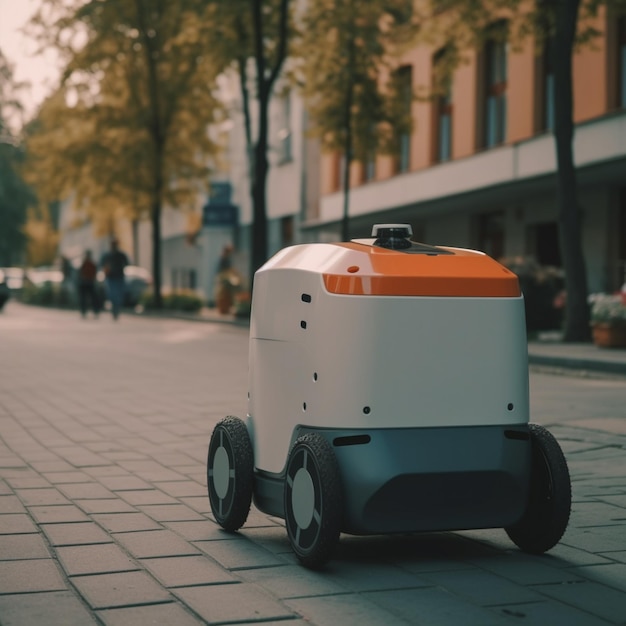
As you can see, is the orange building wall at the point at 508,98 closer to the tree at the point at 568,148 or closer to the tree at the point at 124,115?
the tree at the point at 568,148

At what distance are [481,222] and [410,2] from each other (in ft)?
22.1

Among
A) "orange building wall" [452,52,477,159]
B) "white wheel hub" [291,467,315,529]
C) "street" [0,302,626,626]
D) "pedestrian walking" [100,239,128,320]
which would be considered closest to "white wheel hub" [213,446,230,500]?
"street" [0,302,626,626]

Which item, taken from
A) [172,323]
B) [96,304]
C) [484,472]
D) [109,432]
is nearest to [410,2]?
[172,323]

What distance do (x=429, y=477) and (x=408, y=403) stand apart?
11.6 inches

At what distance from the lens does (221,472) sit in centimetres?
599

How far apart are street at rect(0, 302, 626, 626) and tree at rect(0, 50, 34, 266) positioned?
6995cm

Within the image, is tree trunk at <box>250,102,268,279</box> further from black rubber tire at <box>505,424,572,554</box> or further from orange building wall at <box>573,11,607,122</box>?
black rubber tire at <box>505,424,572,554</box>

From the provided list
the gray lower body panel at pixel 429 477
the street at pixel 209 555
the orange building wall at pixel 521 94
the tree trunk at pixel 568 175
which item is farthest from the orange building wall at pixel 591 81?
the gray lower body panel at pixel 429 477

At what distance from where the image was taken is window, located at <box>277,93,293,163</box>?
44000 millimetres

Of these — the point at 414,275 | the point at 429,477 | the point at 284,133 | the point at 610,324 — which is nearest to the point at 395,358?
the point at 414,275

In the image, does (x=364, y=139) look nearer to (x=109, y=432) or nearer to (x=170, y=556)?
(x=109, y=432)

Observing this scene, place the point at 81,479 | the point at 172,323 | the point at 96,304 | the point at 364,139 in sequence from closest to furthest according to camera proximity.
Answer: the point at 81,479 → the point at 364,139 → the point at 172,323 → the point at 96,304

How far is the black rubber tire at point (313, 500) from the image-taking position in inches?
196

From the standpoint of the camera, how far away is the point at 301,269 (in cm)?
536
